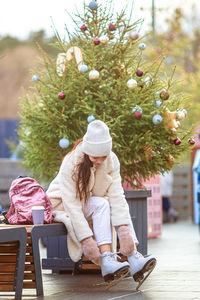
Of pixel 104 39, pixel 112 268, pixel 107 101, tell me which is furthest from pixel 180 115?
pixel 112 268

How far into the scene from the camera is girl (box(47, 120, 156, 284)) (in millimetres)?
4988

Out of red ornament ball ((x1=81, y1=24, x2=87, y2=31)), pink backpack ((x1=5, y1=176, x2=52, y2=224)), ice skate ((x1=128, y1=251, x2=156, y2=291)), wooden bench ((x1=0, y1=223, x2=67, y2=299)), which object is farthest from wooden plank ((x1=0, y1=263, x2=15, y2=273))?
red ornament ball ((x1=81, y1=24, x2=87, y2=31))

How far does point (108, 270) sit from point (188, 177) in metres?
10.5

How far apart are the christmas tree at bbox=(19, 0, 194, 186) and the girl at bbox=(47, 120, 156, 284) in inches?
36.9

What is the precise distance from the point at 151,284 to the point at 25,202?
1168 mm

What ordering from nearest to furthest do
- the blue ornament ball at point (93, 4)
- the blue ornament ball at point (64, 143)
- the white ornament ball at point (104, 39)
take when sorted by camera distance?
the blue ornament ball at point (64, 143), the white ornament ball at point (104, 39), the blue ornament ball at point (93, 4)

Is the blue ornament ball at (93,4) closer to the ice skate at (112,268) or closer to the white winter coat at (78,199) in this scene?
the white winter coat at (78,199)

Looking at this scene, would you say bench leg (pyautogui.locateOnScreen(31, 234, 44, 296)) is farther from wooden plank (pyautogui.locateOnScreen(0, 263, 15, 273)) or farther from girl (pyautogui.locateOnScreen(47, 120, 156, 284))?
girl (pyautogui.locateOnScreen(47, 120, 156, 284))

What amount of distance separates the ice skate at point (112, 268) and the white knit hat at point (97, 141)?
0.72 meters

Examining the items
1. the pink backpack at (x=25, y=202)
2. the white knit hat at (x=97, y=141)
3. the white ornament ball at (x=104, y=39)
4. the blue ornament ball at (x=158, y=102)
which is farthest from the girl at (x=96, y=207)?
the white ornament ball at (x=104, y=39)

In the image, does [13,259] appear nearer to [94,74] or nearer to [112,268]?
[112,268]

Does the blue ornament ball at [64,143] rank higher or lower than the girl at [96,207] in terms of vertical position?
higher

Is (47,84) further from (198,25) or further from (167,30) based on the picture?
(198,25)

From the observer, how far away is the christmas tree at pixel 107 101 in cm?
621
